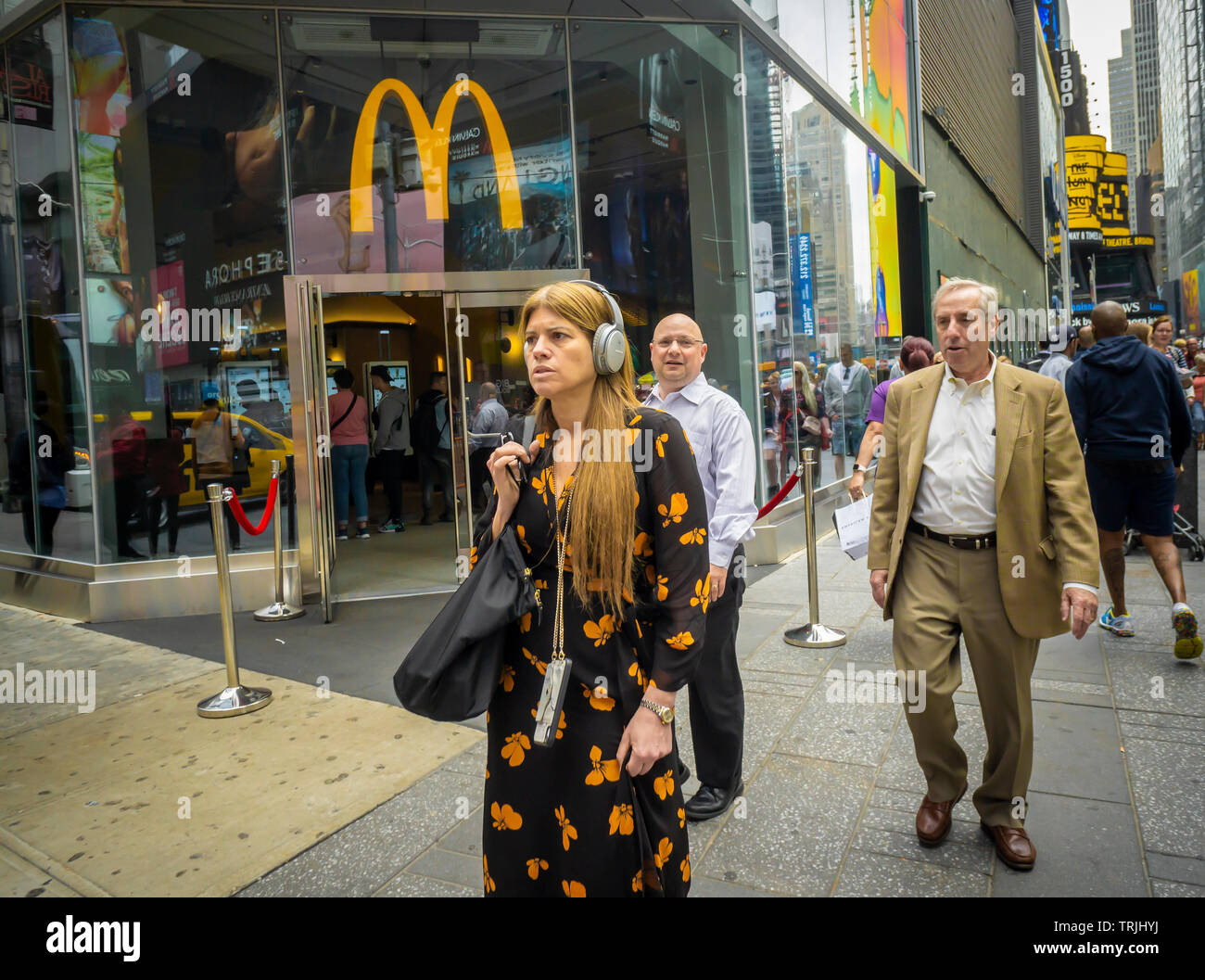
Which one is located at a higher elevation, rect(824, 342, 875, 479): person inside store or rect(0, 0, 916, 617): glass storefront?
rect(0, 0, 916, 617): glass storefront

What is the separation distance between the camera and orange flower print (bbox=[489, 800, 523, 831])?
1994 millimetres

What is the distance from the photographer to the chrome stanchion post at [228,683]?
494 cm

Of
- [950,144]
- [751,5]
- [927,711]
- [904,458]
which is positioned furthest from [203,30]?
[950,144]

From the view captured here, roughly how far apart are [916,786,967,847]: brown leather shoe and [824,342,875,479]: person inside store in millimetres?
8876

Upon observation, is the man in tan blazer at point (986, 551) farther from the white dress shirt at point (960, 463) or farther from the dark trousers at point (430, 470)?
the dark trousers at point (430, 470)

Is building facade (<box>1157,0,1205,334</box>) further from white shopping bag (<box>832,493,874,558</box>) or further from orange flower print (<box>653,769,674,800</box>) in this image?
orange flower print (<box>653,769,674,800</box>)

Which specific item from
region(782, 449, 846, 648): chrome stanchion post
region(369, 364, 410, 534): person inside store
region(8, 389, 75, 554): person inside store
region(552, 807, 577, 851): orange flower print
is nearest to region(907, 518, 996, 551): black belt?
region(552, 807, 577, 851): orange flower print

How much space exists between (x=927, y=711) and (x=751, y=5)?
8330mm

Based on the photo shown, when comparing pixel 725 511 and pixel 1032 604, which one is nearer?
pixel 1032 604

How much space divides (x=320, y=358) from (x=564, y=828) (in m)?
6.42


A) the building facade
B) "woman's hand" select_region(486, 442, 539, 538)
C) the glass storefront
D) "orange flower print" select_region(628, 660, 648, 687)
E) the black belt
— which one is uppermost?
the building facade

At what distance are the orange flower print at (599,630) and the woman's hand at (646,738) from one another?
0.16 meters
